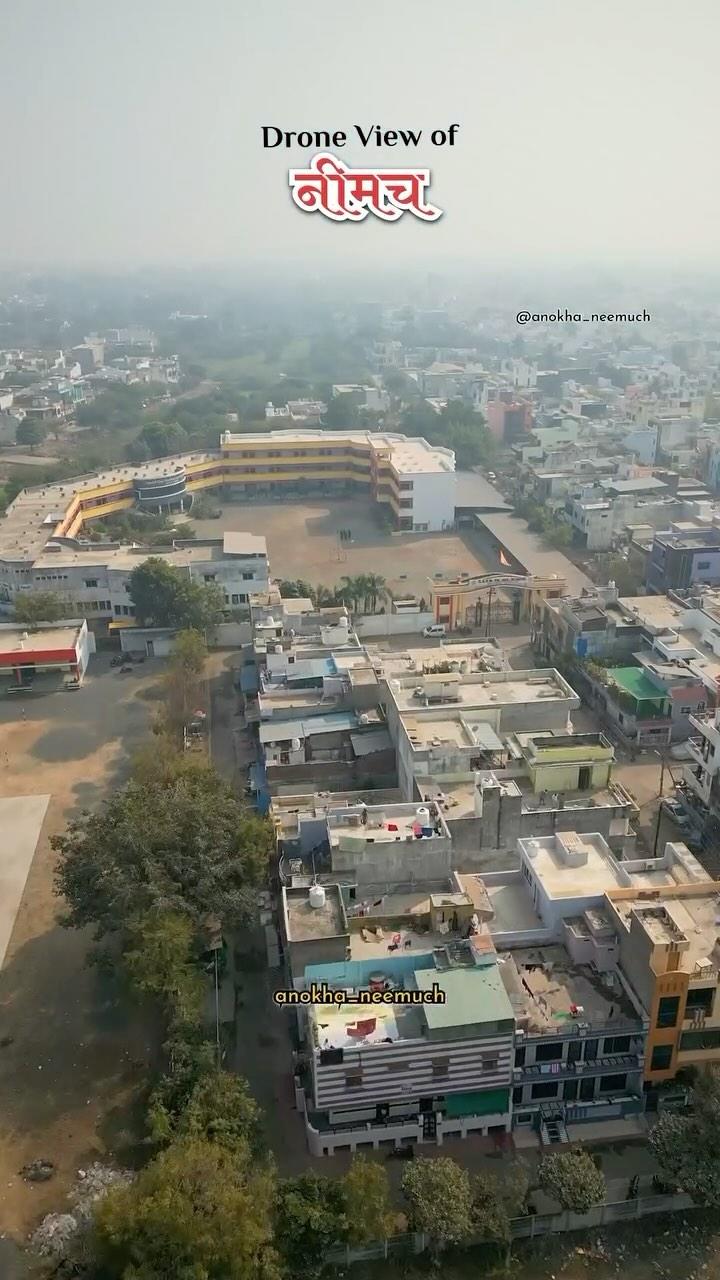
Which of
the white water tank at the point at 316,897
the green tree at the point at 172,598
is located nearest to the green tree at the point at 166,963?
the white water tank at the point at 316,897

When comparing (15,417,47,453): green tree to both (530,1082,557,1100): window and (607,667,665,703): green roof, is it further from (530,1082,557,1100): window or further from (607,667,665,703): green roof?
(530,1082,557,1100): window

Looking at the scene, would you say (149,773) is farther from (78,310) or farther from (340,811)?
(78,310)

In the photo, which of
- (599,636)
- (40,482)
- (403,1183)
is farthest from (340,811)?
(40,482)

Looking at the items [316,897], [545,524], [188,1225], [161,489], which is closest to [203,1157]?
[188,1225]

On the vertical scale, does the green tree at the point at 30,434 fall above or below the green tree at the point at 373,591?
above

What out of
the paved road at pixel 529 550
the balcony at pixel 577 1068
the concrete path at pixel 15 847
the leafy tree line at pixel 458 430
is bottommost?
the concrete path at pixel 15 847

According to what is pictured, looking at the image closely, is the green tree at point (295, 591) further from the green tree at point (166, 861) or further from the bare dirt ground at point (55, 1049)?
the green tree at point (166, 861)

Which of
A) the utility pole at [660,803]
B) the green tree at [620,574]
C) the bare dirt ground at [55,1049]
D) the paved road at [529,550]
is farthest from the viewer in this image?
the paved road at [529,550]
